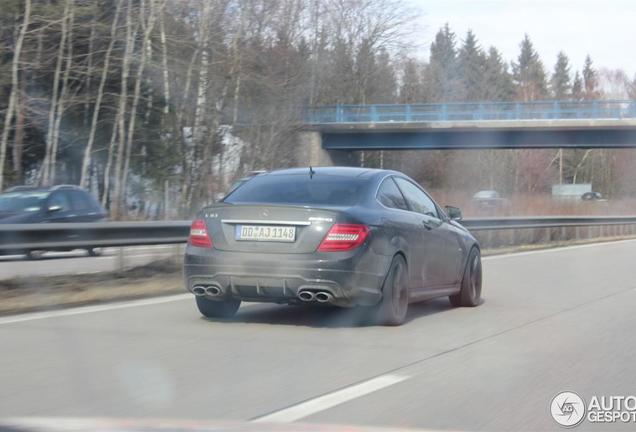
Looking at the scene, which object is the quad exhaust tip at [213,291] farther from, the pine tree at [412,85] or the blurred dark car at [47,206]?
the pine tree at [412,85]

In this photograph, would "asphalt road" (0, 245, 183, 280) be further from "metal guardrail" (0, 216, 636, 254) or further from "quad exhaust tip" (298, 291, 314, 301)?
"quad exhaust tip" (298, 291, 314, 301)

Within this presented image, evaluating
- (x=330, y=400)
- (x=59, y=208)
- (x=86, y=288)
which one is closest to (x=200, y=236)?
(x=330, y=400)

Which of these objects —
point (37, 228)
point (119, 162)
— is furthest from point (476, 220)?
point (119, 162)

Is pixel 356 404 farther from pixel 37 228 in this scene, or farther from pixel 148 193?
pixel 148 193

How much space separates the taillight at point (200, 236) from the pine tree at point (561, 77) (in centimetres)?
12550

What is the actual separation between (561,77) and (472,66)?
21.2m

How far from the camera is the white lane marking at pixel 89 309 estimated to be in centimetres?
941

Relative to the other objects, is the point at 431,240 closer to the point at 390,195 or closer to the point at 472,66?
the point at 390,195

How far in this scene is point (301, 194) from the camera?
9.11 meters

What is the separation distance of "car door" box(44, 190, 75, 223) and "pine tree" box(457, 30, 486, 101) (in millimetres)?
85625

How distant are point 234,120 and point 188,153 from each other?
2.44m

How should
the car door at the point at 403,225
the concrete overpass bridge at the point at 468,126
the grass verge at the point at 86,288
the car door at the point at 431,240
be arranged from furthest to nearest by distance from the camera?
1. the concrete overpass bridge at the point at 468,126
2. the grass verge at the point at 86,288
3. the car door at the point at 431,240
4. the car door at the point at 403,225

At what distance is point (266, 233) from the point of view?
8.63m

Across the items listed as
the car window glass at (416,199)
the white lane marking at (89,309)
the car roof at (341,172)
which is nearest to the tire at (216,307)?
the white lane marking at (89,309)
